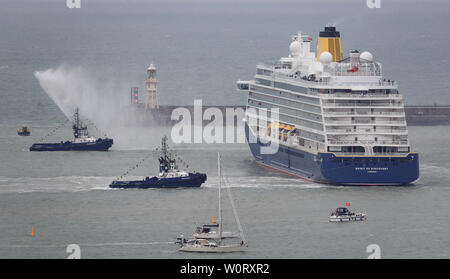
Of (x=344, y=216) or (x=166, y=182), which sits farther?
(x=166, y=182)

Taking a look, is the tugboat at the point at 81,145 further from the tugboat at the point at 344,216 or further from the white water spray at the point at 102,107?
the tugboat at the point at 344,216

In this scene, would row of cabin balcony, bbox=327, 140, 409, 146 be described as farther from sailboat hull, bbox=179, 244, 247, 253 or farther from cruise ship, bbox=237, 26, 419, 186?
sailboat hull, bbox=179, 244, 247, 253

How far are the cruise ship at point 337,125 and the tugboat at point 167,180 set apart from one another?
9.56m

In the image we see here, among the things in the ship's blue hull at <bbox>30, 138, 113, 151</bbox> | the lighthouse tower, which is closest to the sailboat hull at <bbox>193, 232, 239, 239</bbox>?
the ship's blue hull at <bbox>30, 138, 113, 151</bbox>

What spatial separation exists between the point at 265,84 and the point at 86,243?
134 feet

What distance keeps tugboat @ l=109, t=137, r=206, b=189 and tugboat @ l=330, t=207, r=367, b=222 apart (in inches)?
603

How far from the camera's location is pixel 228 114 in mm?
142500

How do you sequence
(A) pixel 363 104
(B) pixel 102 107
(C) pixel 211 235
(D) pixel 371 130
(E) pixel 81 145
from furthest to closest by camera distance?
(B) pixel 102 107, (E) pixel 81 145, (A) pixel 363 104, (D) pixel 371 130, (C) pixel 211 235

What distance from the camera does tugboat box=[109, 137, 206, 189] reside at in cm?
9856

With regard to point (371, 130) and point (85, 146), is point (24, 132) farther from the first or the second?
point (371, 130)

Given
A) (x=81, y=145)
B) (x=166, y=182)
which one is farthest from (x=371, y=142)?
(x=81, y=145)

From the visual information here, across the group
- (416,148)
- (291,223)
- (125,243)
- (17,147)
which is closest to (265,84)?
(416,148)

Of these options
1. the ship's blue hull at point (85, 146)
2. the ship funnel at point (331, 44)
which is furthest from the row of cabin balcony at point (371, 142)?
the ship's blue hull at point (85, 146)

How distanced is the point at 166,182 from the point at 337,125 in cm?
1408
